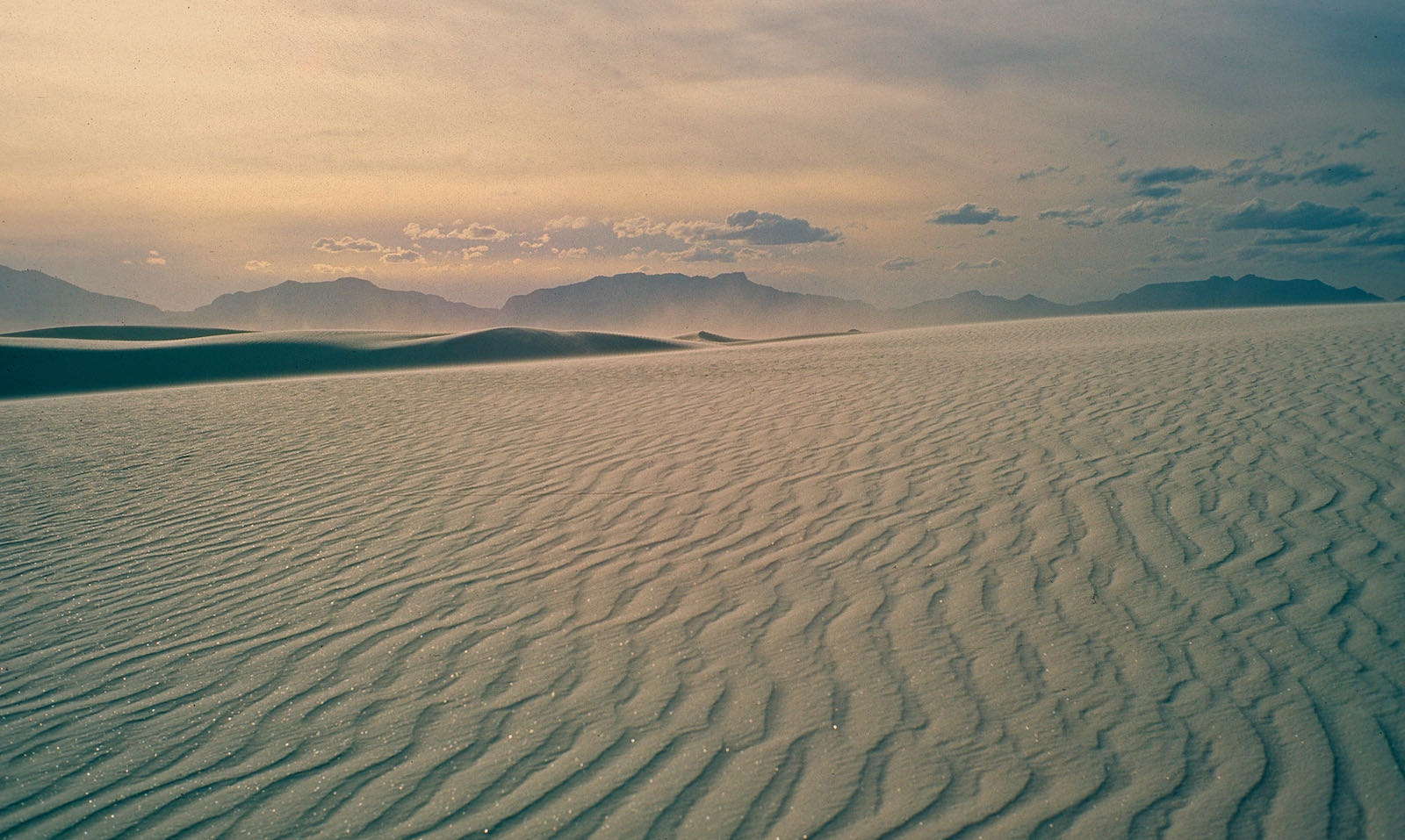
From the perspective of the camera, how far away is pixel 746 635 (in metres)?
4.15

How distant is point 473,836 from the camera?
9.18 feet

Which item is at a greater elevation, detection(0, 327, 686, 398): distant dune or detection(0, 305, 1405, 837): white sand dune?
detection(0, 327, 686, 398): distant dune

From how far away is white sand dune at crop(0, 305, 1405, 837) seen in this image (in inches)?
116

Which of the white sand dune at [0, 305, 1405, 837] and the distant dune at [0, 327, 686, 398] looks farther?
the distant dune at [0, 327, 686, 398]

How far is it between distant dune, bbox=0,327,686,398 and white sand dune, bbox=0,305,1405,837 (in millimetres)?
20986

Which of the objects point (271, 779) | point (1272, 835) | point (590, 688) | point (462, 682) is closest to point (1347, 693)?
point (1272, 835)

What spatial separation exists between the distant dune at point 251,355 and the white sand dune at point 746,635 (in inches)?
826

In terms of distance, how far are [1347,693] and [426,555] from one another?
5.13m

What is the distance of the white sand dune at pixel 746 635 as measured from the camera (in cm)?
294

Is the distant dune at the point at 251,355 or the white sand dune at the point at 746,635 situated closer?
the white sand dune at the point at 746,635

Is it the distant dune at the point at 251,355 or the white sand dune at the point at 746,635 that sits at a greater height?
the distant dune at the point at 251,355

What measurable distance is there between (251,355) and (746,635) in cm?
3138

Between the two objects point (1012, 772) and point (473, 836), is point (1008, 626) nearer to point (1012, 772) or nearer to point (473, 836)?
point (1012, 772)

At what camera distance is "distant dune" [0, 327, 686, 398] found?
2609 centimetres
